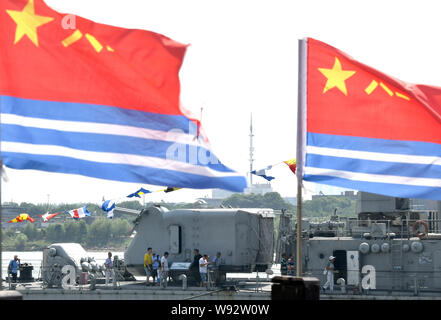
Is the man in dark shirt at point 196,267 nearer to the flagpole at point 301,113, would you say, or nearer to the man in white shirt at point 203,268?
the man in white shirt at point 203,268

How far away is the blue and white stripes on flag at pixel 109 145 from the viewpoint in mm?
15969

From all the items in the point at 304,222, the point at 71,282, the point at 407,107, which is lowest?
the point at 71,282

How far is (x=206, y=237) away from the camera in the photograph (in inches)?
1246

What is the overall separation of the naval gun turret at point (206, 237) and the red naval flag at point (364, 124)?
44.8ft

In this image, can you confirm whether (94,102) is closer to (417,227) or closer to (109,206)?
(417,227)

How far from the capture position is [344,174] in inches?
700

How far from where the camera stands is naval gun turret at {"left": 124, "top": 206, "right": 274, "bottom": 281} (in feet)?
102

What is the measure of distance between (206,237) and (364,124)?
1451 centimetres

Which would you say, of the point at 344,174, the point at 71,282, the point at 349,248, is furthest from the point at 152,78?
the point at 71,282

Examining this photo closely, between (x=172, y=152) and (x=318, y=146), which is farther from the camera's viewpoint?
(x=318, y=146)

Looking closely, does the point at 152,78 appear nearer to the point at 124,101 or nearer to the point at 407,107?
the point at 124,101

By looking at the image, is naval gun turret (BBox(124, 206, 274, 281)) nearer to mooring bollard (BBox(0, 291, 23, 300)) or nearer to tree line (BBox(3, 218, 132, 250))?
mooring bollard (BBox(0, 291, 23, 300))

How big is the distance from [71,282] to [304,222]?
30.8 ft
